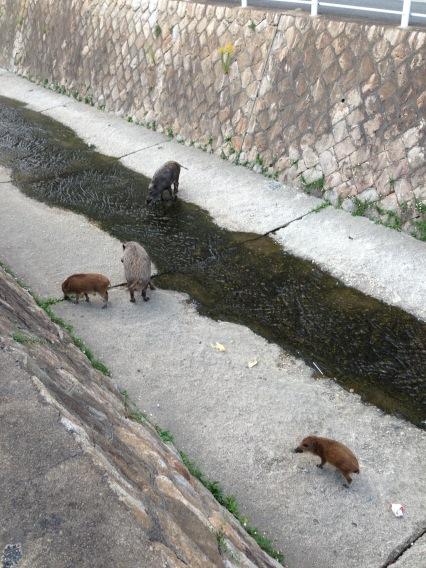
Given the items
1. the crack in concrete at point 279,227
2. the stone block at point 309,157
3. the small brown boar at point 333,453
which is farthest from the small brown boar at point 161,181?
the small brown boar at point 333,453

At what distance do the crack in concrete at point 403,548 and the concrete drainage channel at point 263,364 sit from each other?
3 centimetres

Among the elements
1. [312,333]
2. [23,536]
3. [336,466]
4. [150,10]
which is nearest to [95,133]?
[150,10]

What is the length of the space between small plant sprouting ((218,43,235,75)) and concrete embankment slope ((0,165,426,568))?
5.41 m

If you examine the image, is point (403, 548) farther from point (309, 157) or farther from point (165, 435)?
point (309, 157)

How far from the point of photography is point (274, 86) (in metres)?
10.9

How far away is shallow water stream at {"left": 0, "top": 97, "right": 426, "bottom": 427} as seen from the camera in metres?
6.63

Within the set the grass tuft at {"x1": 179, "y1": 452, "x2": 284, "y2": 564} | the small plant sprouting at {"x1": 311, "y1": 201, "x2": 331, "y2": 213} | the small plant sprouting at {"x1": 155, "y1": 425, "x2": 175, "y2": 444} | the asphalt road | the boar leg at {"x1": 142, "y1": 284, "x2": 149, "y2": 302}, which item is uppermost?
the asphalt road

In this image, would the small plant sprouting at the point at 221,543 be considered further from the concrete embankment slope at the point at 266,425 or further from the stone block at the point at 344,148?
the stone block at the point at 344,148

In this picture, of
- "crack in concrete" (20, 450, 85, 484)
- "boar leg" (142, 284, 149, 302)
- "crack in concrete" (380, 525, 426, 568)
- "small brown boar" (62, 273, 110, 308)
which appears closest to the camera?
"crack in concrete" (20, 450, 85, 484)

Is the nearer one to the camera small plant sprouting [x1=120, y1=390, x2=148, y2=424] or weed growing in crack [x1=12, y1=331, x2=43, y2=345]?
weed growing in crack [x1=12, y1=331, x2=43, y2=345]

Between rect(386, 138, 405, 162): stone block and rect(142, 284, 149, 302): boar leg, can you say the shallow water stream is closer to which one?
rect(142, 284, 149, 302): boar leg

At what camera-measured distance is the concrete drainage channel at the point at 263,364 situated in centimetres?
517

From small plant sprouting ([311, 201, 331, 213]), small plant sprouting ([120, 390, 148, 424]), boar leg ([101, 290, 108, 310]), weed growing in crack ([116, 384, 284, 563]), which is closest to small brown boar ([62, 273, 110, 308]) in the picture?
boar leg ([101, 290, 108, 310])

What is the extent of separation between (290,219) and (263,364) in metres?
3.37
